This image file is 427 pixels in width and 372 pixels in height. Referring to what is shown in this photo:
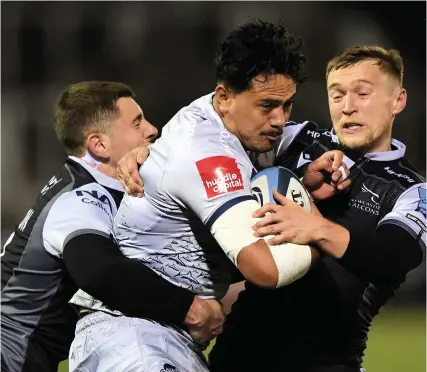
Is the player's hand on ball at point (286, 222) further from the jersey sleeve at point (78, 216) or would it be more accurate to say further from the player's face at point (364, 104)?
the jersey sleeve at point (78, 216)

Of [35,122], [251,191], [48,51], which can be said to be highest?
[251,191]

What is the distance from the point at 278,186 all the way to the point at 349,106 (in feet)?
2.99

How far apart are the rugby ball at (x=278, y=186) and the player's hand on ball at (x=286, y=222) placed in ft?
0.20

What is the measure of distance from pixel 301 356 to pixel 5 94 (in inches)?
348

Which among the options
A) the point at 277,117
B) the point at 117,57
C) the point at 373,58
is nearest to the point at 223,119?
the point at 277,117

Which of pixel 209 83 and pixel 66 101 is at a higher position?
pixel 66 101

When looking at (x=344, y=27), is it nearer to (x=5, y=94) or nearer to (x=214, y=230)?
(x=5, y=94)

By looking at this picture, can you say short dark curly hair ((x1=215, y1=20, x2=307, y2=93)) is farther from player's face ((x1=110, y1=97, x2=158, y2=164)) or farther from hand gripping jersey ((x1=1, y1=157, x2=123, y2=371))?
player's face ((x1=110, y1=97, x2=158, y2=164))

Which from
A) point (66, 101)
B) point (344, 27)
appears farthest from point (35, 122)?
point (66, 101)

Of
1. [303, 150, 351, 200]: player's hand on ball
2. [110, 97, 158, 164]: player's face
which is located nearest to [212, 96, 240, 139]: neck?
[303, 150, 351, 200]: player's hand on ball

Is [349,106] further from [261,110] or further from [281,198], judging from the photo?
[281,198]

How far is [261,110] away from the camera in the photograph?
3902 millimetres

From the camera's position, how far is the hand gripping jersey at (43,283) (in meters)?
4.73

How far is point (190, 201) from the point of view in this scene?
3.70m
